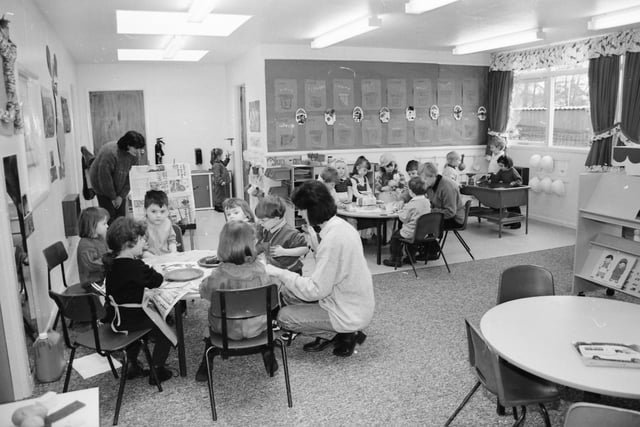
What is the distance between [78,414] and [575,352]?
7.10 ft

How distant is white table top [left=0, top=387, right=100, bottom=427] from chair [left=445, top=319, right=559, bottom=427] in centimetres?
171

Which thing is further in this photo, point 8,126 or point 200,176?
point 200,176

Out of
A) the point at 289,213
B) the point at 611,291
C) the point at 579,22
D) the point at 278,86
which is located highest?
the point at 579,22

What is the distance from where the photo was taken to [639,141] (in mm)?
7043

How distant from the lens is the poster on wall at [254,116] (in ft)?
28.2

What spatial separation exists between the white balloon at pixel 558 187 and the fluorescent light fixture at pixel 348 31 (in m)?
4.13

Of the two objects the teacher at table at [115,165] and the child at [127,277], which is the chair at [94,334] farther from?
the teacher at table at [115,165]

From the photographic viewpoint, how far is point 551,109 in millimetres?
8703

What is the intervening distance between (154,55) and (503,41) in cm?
583

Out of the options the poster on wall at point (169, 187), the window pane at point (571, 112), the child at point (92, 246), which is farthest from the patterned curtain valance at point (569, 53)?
the child at point (92, 246)

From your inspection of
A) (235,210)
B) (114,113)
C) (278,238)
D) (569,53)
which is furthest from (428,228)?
(114,113)

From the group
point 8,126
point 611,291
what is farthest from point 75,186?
point 611,291

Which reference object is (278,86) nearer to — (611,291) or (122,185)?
(122,185)

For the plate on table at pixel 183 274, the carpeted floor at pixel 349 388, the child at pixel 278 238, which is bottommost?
the carpeted floor at pixel 349 388
